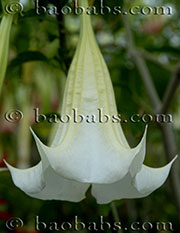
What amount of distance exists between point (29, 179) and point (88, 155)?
97 mm

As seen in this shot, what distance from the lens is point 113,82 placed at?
3.68ft

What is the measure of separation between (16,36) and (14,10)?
0.60 meters

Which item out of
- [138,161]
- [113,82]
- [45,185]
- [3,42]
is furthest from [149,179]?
[113,82]

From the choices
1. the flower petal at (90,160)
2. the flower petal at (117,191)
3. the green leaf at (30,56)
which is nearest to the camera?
the flower petal at (90,160)

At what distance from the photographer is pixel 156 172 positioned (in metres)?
0.68

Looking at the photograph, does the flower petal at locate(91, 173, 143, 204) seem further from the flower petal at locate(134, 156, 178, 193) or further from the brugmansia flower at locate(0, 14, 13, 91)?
the brugmansia flower at locate(0, 14, 13, 91)

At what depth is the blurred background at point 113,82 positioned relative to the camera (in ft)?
3.27

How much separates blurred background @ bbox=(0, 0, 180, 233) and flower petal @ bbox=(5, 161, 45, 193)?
279mm

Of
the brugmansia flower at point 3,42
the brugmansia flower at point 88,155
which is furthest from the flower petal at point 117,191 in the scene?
the brugmansia flower at point 3,42

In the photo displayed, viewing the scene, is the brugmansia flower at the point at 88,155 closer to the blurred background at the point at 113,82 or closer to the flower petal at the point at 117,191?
the flower petal at the point at 117,191

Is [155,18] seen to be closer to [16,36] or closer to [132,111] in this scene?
[16,36]

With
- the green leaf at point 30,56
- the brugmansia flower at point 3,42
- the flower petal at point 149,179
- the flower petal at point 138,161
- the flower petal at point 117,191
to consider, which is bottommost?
the flower petal at point 117,191

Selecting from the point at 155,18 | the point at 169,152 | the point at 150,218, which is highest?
the point at 155,18

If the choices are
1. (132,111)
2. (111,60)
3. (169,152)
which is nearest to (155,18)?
(111,60)
